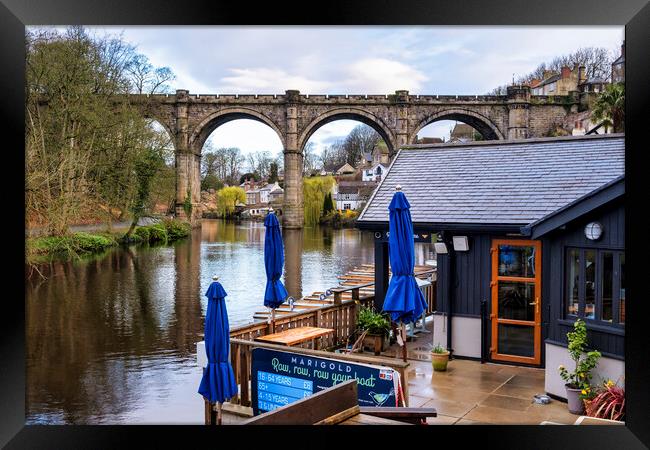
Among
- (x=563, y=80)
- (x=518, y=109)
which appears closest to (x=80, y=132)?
(x=518, y=109)

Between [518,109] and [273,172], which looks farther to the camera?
[273,172]

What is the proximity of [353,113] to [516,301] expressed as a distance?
35164mm

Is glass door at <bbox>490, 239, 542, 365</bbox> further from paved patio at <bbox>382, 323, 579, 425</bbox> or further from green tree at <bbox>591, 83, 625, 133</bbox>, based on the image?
green tree at <bbox>591, 83, 625, 133</bbox>

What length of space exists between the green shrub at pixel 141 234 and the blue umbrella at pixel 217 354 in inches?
1004

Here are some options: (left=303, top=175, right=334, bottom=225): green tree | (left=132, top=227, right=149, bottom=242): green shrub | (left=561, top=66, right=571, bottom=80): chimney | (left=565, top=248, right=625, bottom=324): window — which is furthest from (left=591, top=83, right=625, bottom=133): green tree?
(left=561, top=66, right=571, bottom=80): chimney

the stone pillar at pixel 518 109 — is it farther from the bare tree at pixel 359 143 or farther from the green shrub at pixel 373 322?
the green shrub at pixel 373 322

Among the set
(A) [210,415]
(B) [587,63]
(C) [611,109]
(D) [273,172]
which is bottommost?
(A) [210,415]

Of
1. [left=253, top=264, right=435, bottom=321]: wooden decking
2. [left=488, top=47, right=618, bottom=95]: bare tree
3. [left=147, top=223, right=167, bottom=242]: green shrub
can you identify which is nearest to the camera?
[left=253, top=264, right=435, bottom=321]: wooden decking

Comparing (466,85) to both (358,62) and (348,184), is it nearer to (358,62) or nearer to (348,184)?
(358,62)

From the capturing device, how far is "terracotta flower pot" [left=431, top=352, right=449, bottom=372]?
6762 mm

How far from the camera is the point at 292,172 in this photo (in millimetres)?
42250

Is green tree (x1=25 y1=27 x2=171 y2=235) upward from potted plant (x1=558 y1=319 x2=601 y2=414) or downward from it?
upward

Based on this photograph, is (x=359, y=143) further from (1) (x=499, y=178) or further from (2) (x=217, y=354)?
(2) (x=217, y=354)

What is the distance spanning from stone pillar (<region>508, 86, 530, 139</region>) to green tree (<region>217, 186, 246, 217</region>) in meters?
24.4
